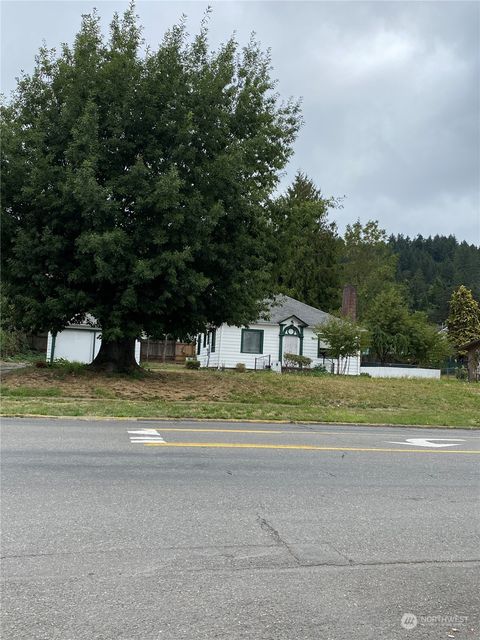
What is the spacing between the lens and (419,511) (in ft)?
21.9

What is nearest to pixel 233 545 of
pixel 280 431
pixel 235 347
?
pixel 280 431

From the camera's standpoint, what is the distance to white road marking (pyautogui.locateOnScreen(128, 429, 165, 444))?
10623 mm

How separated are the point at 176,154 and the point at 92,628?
1586 centimetres

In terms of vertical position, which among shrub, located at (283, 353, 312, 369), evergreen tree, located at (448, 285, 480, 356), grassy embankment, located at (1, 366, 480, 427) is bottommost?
grassy embankment, located at (1, 366, 480, 427)

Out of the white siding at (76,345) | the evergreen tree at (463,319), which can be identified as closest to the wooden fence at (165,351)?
the white siding at (76,345)

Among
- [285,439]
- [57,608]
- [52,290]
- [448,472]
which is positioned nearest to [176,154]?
[52,290]

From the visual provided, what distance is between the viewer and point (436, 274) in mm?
134000

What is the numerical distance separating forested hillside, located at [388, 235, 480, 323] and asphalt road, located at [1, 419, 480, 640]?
3977 inches

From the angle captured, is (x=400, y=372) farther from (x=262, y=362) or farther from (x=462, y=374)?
(x=262, y=362)

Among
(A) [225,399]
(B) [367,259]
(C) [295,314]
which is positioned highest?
(B) [367,259]

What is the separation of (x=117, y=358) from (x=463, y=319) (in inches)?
2394

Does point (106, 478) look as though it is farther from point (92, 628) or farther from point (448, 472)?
point (448, 472)

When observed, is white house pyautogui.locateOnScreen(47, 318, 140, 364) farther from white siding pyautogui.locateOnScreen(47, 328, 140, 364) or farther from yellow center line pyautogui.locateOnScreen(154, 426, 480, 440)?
yellow center line pyautogui.locateOnScreen(154, 426, 480, 440)

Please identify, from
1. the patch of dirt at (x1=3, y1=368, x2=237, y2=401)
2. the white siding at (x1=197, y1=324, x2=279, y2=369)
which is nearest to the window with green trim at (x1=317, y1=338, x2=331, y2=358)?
the white siding at (x1=197, y1=324, x2=279, y2=369)
